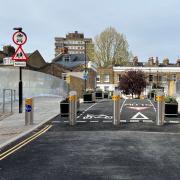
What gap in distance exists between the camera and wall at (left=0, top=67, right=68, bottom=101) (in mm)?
25656

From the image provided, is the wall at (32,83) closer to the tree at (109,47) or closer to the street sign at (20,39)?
the street sign at (20,39)

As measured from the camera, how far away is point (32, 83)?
30641mm

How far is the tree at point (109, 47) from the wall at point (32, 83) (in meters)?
42.4

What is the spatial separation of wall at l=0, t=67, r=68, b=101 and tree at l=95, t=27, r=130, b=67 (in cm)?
4239

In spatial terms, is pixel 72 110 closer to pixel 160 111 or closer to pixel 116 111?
pixel 116 111

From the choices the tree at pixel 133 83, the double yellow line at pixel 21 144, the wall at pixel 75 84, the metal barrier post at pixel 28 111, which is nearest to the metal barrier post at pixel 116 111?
the double yellow line at pixel 21 144

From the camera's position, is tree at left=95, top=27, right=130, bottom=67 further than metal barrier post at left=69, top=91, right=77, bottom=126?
Yes

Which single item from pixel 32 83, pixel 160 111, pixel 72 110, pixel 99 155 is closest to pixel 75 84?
pixel 32 83

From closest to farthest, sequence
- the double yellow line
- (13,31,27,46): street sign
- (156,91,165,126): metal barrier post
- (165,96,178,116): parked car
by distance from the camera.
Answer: the double yellow line → (156,91,165,126): metal barrier post → (13,31,27,46): street sign → (165,96,178,116): parked car

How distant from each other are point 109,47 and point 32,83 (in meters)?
56.3

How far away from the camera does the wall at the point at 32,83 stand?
84.2ft

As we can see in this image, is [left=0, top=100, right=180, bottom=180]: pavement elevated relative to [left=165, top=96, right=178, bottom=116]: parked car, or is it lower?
lower

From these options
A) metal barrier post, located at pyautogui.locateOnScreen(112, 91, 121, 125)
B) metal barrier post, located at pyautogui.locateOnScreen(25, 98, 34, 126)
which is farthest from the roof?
metal barrier post, located at pyautogui.locateOnScreen(25, 98, 34, 126)

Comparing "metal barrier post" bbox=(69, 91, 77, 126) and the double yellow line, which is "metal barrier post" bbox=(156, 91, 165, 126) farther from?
the double yellow line
